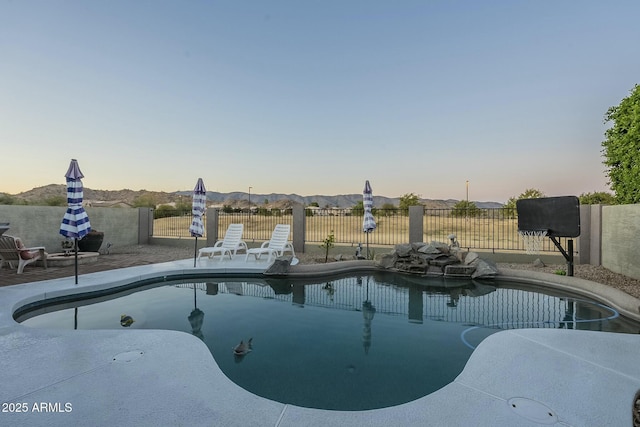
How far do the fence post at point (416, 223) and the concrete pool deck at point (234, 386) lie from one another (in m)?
7.26

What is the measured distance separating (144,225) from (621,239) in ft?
55.7

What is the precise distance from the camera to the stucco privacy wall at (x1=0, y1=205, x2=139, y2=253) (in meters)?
9.93

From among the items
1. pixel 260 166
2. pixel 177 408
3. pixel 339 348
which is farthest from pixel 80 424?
pixel 260 166

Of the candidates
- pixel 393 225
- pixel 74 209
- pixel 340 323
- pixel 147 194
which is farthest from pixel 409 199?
pixel 147 194

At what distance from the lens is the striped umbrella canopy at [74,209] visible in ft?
19.7

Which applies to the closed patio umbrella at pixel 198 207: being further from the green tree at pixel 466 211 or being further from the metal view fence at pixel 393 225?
the green tree at pixel 466 211

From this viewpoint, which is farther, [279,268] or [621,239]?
[279,268]

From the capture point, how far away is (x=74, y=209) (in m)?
6.05

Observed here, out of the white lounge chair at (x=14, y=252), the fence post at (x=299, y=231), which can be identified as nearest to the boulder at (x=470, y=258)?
the fence post at (x=299, y=231)

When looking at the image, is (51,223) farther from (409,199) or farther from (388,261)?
(409,199)

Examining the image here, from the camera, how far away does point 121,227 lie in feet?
44.2

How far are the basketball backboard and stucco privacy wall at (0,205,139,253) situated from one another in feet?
46.9

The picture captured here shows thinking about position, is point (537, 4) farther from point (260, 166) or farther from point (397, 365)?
point (260, 166)

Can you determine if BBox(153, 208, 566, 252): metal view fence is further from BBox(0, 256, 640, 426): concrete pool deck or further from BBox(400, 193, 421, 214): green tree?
BBox(400, 193, 421, 214): green tree
